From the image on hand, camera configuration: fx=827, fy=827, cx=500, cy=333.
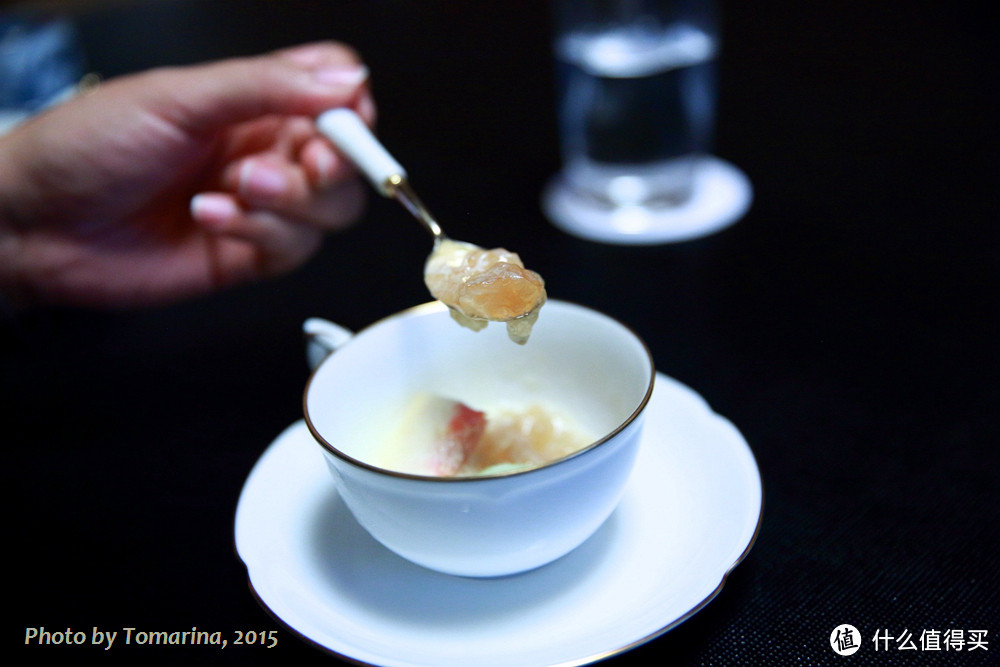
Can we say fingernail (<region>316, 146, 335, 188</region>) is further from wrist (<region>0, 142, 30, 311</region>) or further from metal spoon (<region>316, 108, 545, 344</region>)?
wrist (<region>0, 142, 30, 311</region>)

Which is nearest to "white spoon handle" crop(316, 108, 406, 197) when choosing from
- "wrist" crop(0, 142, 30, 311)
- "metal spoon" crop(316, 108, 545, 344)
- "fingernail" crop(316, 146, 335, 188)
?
"metal spoon" crop(316, 108, 545, 344)

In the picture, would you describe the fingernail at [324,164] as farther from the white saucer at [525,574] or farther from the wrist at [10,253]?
the white saucer at [525,574]

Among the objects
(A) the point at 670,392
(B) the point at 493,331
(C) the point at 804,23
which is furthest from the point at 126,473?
(C) the point at 804,23

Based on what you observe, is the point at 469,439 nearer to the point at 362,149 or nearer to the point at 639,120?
the point at 362,149

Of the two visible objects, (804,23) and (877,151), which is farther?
(804,23)

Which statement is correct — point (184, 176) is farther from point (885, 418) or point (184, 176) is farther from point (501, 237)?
point (885, 418)

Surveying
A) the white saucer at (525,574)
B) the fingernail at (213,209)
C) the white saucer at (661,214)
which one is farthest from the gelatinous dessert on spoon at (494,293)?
the fingernail at (213,209)
